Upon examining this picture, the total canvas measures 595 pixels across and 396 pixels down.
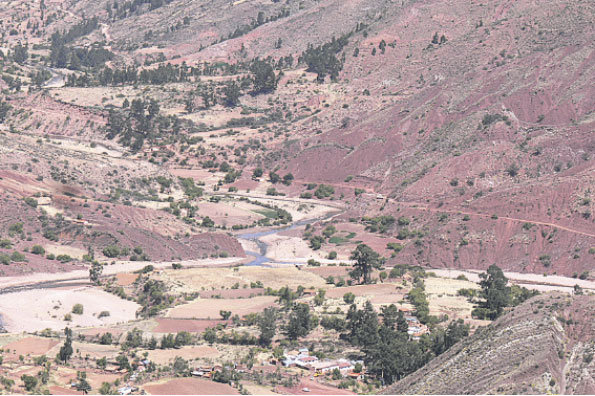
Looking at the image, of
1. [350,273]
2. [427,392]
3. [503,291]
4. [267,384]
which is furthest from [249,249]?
[427,392]

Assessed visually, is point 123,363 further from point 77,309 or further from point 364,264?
point 364,264

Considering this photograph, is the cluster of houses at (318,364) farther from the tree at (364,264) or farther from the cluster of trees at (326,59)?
the cluster of trees at (326,59)

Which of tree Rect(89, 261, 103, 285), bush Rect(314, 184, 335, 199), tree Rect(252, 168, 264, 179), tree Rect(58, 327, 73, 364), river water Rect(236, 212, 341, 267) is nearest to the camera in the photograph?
tree Rect(58, 327, 73, 364)

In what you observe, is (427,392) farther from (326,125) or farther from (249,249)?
(326,125)

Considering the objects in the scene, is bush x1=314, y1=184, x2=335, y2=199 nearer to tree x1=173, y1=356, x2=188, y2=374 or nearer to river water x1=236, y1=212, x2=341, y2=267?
river water x1=236, y1=212, x2=341, y2=267

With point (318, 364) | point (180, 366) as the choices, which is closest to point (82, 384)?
point (180, 366)

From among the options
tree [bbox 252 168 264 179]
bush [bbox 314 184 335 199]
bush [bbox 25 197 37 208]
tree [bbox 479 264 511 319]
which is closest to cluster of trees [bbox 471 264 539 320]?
tree [bbox 479 264 511 319]

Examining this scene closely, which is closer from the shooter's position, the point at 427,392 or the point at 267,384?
the point at 427,392
